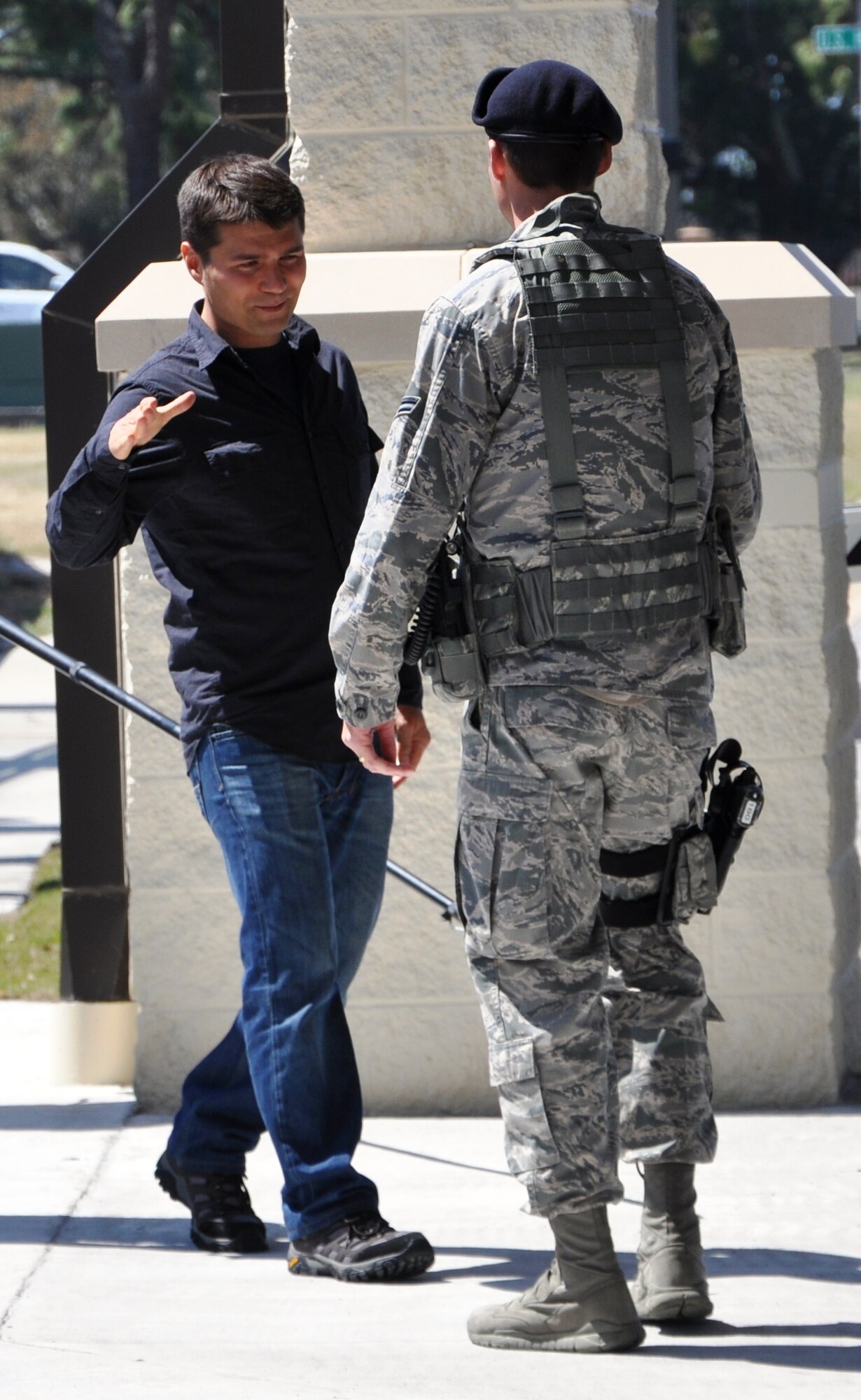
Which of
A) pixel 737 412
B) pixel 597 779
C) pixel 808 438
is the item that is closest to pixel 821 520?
pixel 808 438

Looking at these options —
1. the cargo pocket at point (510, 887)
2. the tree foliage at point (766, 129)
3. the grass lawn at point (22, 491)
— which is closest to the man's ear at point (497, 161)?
the cargo pocket at point (510, 887)

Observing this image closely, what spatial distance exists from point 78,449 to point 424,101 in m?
1.09

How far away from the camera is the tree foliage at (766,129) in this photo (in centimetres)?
4500

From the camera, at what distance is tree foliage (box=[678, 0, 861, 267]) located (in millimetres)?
45000

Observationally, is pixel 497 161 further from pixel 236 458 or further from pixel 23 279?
pixel 23 279

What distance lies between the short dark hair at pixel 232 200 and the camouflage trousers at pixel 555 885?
2.97ft

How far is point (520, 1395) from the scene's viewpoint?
8.98 ft

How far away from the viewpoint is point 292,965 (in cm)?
323

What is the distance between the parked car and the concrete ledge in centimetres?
1515

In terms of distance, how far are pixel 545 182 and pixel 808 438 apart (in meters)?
1.46

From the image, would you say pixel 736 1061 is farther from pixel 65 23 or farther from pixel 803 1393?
pixel 65 23

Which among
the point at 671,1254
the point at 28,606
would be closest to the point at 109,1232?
the point at 671,1254

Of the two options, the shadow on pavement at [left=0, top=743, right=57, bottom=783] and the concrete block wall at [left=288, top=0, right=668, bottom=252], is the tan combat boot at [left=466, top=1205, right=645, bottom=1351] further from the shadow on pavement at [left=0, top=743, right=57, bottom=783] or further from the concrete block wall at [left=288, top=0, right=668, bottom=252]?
the shadow on pavement at [left=0, top=743, right=57, bottom=783]

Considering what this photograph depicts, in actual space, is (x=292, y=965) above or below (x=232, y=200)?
below
